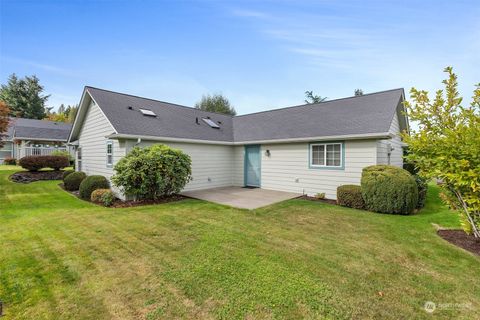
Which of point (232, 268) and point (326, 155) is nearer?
point (232, 268)

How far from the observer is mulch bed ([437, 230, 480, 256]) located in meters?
4.38

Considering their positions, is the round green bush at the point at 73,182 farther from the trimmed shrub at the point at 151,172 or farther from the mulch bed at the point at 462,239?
the mulch bed at the point at 462,239

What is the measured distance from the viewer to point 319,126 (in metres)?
10.2

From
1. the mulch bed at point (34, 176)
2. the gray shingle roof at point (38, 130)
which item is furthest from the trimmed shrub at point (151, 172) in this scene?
the gray shingle roof at point (38, 130)

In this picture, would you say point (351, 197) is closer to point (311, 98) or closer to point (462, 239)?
point (462, 239)

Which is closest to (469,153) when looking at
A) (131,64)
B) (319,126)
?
(319,126)

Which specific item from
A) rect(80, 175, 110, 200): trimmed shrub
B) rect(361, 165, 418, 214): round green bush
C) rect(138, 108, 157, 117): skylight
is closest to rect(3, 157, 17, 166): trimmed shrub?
rect(80, 175, 110, 200): trimmed shrub

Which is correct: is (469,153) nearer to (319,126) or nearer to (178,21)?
(319,126)

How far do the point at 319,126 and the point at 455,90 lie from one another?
206 inches

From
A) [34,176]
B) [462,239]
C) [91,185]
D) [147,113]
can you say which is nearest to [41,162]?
[34,176]

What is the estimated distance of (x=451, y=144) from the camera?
4.52 metres

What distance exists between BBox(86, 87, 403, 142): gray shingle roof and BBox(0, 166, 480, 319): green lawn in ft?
13.4

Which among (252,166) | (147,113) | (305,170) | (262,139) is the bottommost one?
(305,170)

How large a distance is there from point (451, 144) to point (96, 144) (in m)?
13.3
